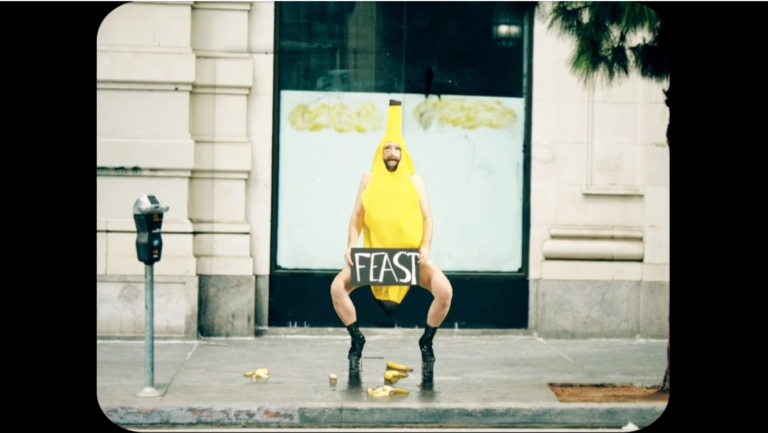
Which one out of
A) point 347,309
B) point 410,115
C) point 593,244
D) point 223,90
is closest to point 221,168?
point 223,90

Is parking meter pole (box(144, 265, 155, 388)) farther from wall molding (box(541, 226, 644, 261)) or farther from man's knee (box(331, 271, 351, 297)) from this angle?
wall molding (box(541, 226, 644, 261))

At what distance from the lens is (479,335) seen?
11.0m

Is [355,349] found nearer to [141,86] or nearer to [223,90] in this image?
[223,90]

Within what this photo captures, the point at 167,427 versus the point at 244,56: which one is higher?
the point at 244,56

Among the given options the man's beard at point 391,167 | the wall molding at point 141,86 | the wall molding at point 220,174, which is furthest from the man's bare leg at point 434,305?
the wall molding at point 141,86

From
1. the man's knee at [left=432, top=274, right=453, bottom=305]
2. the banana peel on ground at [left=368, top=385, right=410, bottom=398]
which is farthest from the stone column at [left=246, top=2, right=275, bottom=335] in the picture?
the banana peel on ground at [left=368, top=385, right=410, bottom=398]

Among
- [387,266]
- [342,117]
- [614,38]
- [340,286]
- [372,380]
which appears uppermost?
[614,38]

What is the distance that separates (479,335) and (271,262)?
7.72ft

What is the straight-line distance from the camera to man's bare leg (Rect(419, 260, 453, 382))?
8633mm

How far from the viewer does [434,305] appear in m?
8.72

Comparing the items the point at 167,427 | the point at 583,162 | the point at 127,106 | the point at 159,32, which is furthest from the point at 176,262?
the point at 583,162

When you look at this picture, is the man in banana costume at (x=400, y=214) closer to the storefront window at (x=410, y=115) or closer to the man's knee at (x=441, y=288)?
the man's knee at (x=441, y=288)

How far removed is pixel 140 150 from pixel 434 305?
366 cm

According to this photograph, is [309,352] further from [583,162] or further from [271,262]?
[583,162]
